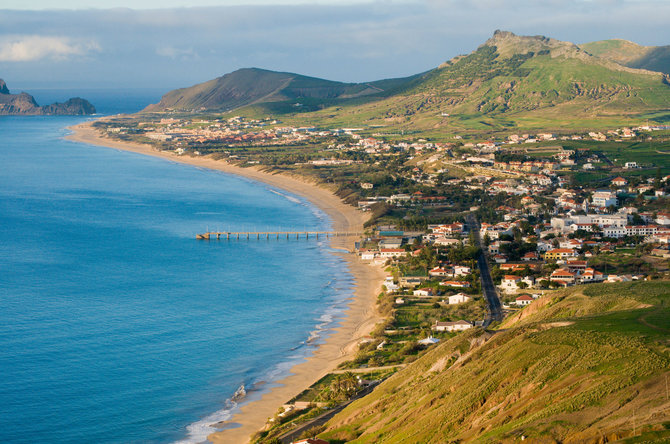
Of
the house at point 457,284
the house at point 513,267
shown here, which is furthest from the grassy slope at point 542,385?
the house at point 513,267

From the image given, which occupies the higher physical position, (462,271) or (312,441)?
(462,271)

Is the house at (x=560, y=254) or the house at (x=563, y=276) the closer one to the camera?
the house at (x=563, y=276)

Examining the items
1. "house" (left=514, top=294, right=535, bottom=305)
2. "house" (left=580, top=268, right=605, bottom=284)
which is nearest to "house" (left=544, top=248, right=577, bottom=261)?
"house" (left=580, top=268, right=605, bottom=284)

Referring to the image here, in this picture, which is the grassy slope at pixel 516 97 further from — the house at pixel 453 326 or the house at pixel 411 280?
the house at pixel 453 326

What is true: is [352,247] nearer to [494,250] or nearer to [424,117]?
[494,250]

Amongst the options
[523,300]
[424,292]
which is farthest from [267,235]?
[523,300]

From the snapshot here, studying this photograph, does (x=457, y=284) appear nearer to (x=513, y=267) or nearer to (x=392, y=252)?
(x=513, y=267)

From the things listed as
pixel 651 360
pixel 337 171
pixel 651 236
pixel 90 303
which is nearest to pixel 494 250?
pixel 651 236
